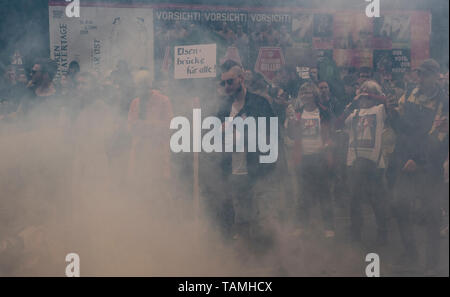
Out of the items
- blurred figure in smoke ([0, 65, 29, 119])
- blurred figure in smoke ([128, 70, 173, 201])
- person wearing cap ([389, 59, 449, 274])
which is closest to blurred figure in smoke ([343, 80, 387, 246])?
person wearing cap ([389, 59, 449, 274])

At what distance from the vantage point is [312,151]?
357 cm

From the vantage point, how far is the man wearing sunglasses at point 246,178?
11.3ft

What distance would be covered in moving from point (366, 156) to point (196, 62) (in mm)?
1575

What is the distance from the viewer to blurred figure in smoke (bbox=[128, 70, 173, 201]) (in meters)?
3.44

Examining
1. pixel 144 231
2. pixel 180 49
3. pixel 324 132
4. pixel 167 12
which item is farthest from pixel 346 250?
pixel 167 12

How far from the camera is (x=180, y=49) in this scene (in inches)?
135

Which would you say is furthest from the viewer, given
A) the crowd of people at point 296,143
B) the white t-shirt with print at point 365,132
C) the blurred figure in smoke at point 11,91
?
the white t-shirt with print at point 365,132

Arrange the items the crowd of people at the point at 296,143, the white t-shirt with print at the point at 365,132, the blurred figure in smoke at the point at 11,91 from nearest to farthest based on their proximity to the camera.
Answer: the blurred figure in smoke at the point at 11,91
the crowd of people at the point at 296,143
the white t-shirt with print at the point at 365,132

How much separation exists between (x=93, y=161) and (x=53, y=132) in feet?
1.23

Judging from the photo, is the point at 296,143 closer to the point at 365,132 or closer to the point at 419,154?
the point at 365,132

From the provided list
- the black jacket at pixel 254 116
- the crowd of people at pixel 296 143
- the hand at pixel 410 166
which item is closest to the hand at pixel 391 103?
the crowd of people at pixel 296 143

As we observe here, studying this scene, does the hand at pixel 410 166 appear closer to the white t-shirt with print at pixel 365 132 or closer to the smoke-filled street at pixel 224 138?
the smoke-filled street at pixel 224 138
